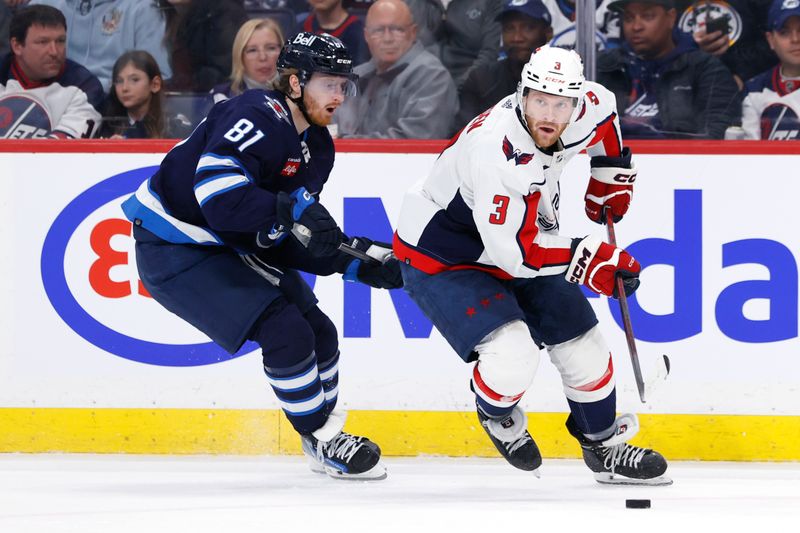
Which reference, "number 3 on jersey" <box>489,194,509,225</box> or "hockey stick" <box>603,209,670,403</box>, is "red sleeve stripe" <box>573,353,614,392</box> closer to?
"hockey stick" <box>603,209,670,403</box>

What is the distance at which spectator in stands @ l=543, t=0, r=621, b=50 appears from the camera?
14.1 feet

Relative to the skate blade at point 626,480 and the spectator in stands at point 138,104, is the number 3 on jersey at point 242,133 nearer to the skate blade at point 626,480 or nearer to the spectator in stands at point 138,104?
the spectator in stands at point 138,104

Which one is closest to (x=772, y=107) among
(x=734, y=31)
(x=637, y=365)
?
(x=734, y=31)

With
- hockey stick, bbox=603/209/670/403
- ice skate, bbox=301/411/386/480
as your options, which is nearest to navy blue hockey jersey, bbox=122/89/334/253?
ice skate, bbox=301/411/386/480

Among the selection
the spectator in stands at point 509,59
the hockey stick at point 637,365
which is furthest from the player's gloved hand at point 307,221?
the spectator in stands at point 509,59

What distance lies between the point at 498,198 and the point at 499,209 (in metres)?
0.03

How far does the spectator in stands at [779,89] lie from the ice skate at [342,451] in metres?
1.70

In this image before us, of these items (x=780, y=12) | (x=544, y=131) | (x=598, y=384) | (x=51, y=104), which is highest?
(x=780, y=12)

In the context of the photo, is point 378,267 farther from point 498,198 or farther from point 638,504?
point 638,504

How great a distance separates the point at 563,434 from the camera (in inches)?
152

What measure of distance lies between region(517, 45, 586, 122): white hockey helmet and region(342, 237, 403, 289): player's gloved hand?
660 millimetres

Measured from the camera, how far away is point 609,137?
3.39 meters

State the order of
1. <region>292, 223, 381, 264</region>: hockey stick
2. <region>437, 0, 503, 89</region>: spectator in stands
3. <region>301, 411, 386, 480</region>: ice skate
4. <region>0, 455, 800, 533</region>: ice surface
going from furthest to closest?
<region>437, 0, 503, 89</region>: spectator in stands
<region>301, 411, 386, 480</region>: ice skate
<region>292, 223, 381, 264</region>: hockey stick
<region>0, 455, 800, 533</region>: ice surface

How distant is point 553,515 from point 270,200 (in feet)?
3.31
